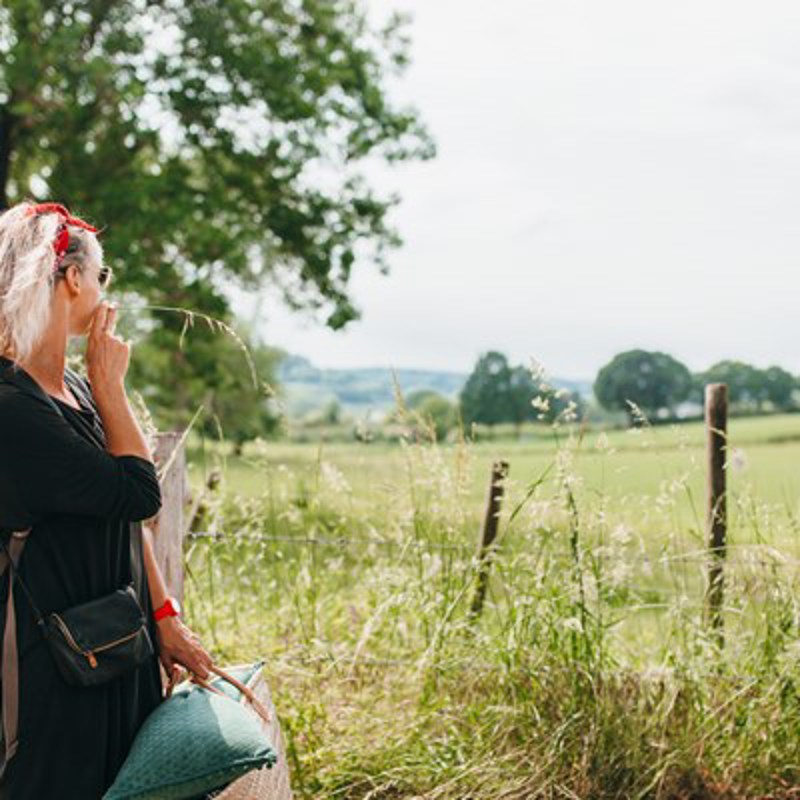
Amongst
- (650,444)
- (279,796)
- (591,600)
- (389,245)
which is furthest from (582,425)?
(389,245)

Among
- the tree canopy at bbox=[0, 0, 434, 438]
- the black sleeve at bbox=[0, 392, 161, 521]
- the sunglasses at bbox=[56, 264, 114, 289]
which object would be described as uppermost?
the tree canopy at bbox=[0, 0, 434, 438]

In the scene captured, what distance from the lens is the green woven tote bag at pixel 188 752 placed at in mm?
2400

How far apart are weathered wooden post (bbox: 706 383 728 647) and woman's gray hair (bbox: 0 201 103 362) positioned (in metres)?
2.75

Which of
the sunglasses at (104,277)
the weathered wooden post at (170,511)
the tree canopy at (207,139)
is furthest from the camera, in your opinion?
the tree canopy at (207,139)

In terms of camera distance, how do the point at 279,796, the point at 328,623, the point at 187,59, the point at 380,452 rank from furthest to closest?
the point at 187,59 < the point at 380,452 < the point at 328,623 < the point at 279,796

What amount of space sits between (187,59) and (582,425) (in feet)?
37.5

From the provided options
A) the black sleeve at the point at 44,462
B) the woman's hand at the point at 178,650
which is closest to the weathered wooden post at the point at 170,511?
the woman's hand at the point at 178,650

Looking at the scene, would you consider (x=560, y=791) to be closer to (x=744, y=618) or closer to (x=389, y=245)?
(x=744, y=618)

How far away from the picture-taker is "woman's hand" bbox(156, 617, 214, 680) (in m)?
2.67

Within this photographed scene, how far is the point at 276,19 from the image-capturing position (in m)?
14.7

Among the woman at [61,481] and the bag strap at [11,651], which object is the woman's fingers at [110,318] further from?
the bag strap at [11,651]

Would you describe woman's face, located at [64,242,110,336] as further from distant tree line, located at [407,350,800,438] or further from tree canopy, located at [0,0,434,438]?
tree canopy, located at [0,0,434,438]

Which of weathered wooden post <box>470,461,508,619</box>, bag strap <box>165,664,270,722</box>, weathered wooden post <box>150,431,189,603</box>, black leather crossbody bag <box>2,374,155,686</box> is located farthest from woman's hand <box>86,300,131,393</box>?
weathered wooden post <box>470,461,508,619</box>

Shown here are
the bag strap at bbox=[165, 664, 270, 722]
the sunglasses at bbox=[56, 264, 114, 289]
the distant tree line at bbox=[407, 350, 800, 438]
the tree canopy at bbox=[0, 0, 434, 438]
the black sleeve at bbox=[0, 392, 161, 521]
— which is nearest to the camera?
the black sleeve at bbox=[0, 392, 161, 521]
